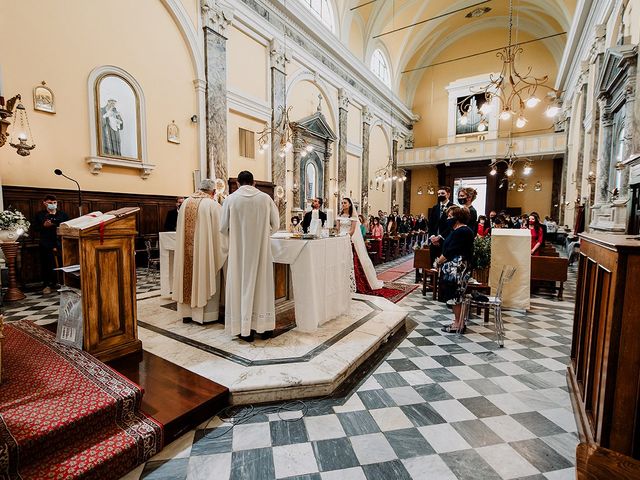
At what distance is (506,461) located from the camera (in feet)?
6.37

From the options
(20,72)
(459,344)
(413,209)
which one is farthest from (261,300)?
(413,209)

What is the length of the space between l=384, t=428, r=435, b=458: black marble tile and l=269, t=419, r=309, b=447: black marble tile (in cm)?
56

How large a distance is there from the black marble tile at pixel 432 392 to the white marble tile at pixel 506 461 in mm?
562

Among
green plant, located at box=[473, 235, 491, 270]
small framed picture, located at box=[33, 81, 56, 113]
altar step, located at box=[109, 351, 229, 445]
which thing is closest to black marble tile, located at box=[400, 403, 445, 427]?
altar step, located at box=[109, 351, 229, 445]

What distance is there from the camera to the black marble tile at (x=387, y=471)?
5.93ft

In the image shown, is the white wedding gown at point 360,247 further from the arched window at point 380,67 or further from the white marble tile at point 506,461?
the arched window at point 380,67

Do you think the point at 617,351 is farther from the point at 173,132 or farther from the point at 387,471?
the point at 173,132

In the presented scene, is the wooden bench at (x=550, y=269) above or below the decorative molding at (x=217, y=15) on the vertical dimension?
below

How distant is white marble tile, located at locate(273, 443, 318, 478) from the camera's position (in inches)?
72.7

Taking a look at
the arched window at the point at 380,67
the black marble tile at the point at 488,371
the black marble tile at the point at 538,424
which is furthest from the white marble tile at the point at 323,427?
the arched window at the point at 380,67

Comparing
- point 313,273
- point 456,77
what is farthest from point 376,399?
point 456,77

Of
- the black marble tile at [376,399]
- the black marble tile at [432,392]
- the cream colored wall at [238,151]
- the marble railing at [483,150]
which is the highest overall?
the marble railing at [483,150]

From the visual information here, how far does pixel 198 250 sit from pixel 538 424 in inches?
135

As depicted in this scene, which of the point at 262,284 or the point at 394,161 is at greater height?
the point at 394,161
